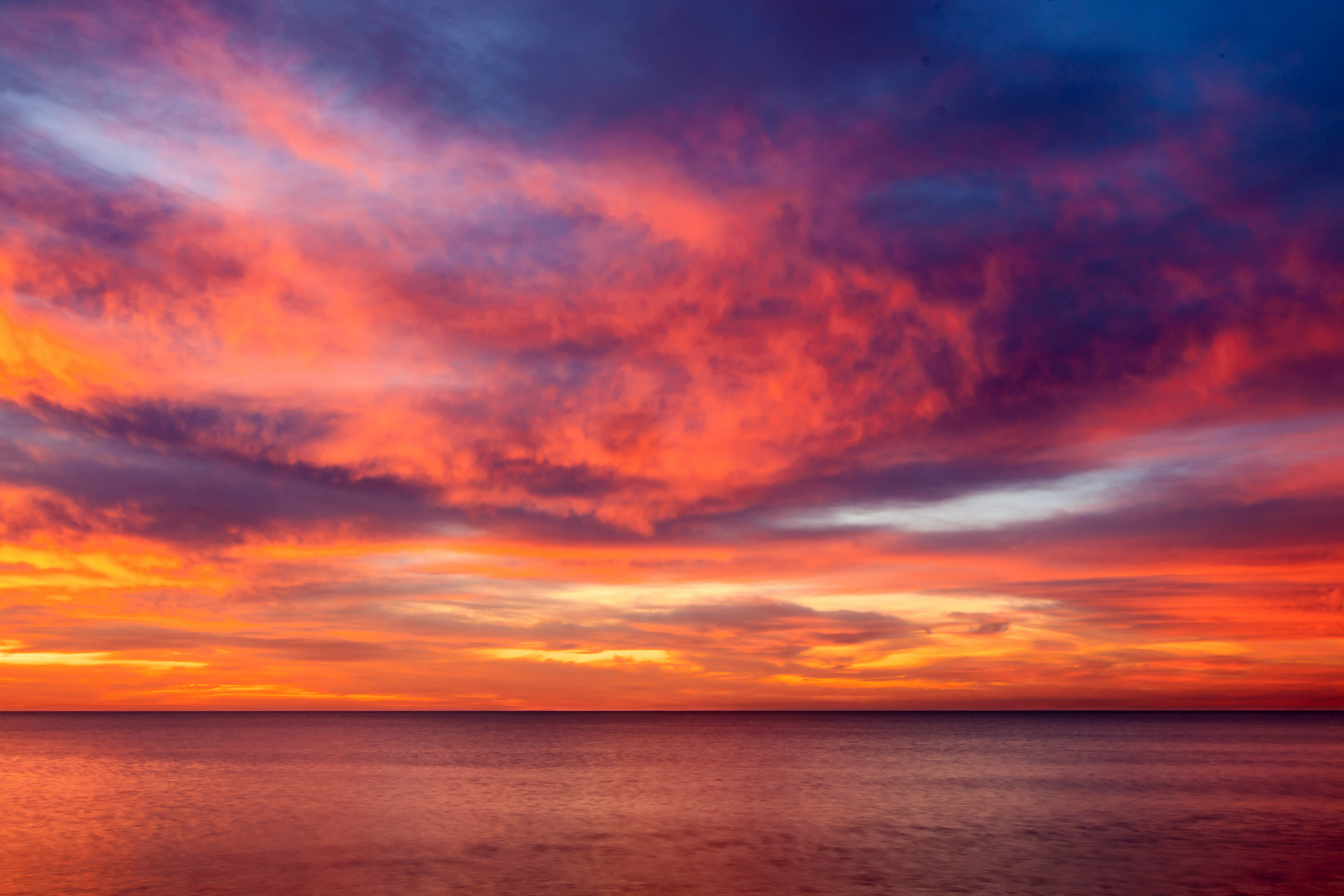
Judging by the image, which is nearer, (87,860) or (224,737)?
(87,860)

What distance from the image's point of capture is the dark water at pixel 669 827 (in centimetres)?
3619

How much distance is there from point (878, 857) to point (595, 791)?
33.2 metres

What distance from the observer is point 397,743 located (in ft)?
501

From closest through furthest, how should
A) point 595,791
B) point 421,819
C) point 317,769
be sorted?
point 421,819 → point 595,791 → point 317,769

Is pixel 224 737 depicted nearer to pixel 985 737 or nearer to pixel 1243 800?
pixel 985 737

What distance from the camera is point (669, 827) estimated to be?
165ft

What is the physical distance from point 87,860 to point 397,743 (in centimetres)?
11834

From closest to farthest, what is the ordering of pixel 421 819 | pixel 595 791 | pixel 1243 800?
1. pixel 421 819
2. pixel 1243 800
3. pixel 595 791

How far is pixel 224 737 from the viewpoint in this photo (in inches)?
7032

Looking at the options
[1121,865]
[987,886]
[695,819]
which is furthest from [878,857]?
[695,819]

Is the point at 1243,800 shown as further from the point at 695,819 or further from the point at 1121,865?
the point at 695,819

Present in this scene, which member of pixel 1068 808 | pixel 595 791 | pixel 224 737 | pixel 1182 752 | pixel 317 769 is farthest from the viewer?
pixel 224 737

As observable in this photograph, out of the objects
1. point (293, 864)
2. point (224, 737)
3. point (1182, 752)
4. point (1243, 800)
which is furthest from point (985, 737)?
point (293, 864)

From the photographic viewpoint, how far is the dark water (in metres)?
36.2
